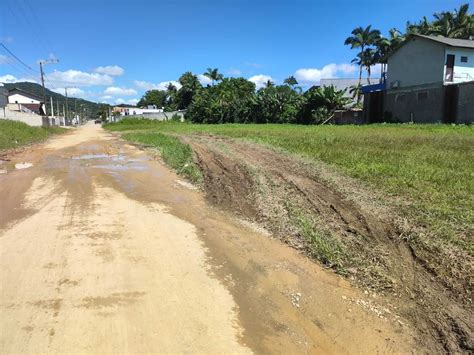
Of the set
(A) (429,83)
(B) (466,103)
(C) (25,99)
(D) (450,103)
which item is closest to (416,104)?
(A) (429,83)

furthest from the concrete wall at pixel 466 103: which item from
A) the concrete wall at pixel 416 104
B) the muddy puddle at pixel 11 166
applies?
the muddy puddle at pixel 11 166

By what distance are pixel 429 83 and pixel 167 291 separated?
3512 centimetres

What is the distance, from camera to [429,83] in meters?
34.7

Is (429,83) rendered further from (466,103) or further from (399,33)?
(399,33)

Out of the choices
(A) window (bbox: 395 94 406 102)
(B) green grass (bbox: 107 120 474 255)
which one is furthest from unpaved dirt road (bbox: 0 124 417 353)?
(A) window (bbox: 395 94 406 102)

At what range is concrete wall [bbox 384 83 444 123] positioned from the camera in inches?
1315

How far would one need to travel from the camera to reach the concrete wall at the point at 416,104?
3341 centimetres

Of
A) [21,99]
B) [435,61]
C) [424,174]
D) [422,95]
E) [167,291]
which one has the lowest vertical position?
[167,291]

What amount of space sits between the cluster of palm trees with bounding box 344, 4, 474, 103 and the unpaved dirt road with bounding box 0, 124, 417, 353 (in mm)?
43115

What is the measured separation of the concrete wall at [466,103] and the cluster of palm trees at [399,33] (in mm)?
15503

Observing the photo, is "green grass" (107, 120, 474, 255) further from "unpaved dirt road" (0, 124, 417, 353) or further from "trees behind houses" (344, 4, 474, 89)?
"trees behind houses" (344, 4, 474, 89)

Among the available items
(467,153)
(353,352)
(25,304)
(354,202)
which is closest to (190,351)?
(353,352)

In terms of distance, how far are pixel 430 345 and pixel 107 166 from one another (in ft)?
42.3

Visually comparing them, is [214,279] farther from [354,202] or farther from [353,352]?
[354,202]
